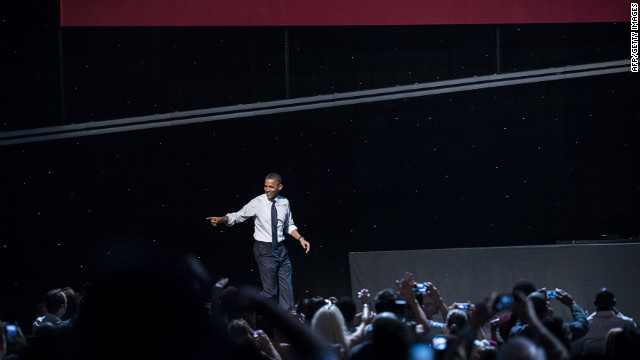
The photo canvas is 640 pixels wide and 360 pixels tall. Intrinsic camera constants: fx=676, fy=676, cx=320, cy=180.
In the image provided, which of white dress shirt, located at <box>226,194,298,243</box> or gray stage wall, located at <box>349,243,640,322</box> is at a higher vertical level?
white dress shirt, located at <box>226,194,298,243</box>

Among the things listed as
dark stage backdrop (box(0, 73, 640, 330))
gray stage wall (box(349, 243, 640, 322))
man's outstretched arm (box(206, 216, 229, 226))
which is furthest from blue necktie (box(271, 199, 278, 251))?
gray stage wall (box(349, 243, 640, 322))

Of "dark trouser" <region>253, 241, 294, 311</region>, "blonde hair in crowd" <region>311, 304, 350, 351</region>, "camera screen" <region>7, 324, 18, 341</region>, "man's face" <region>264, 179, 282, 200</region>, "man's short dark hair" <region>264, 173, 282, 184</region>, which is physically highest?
"man's short dark hair" <region>264, 173, 282, 184</region>

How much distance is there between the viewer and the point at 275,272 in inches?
267

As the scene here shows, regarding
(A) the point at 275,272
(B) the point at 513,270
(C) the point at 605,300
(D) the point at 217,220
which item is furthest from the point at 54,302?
(B) the point at 513,270

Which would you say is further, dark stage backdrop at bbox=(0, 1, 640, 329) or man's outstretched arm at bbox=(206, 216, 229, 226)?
dark stage backdrop at bbox=(0, 1, 640, 329)

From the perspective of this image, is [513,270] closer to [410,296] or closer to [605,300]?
[605,300]

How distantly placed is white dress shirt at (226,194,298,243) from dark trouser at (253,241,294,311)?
102 mm

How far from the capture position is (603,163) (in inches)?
259

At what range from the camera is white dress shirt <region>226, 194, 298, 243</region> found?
687cm

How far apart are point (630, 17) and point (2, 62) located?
244 inches

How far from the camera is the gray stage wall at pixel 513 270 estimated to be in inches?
224

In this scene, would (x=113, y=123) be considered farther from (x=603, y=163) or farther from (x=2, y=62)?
(x=603, y=163)

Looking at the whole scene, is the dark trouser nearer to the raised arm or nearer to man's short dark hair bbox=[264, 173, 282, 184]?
man's short dark hair bbox=[264, 173, 282, 184]

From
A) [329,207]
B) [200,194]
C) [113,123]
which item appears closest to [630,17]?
[329,207]
